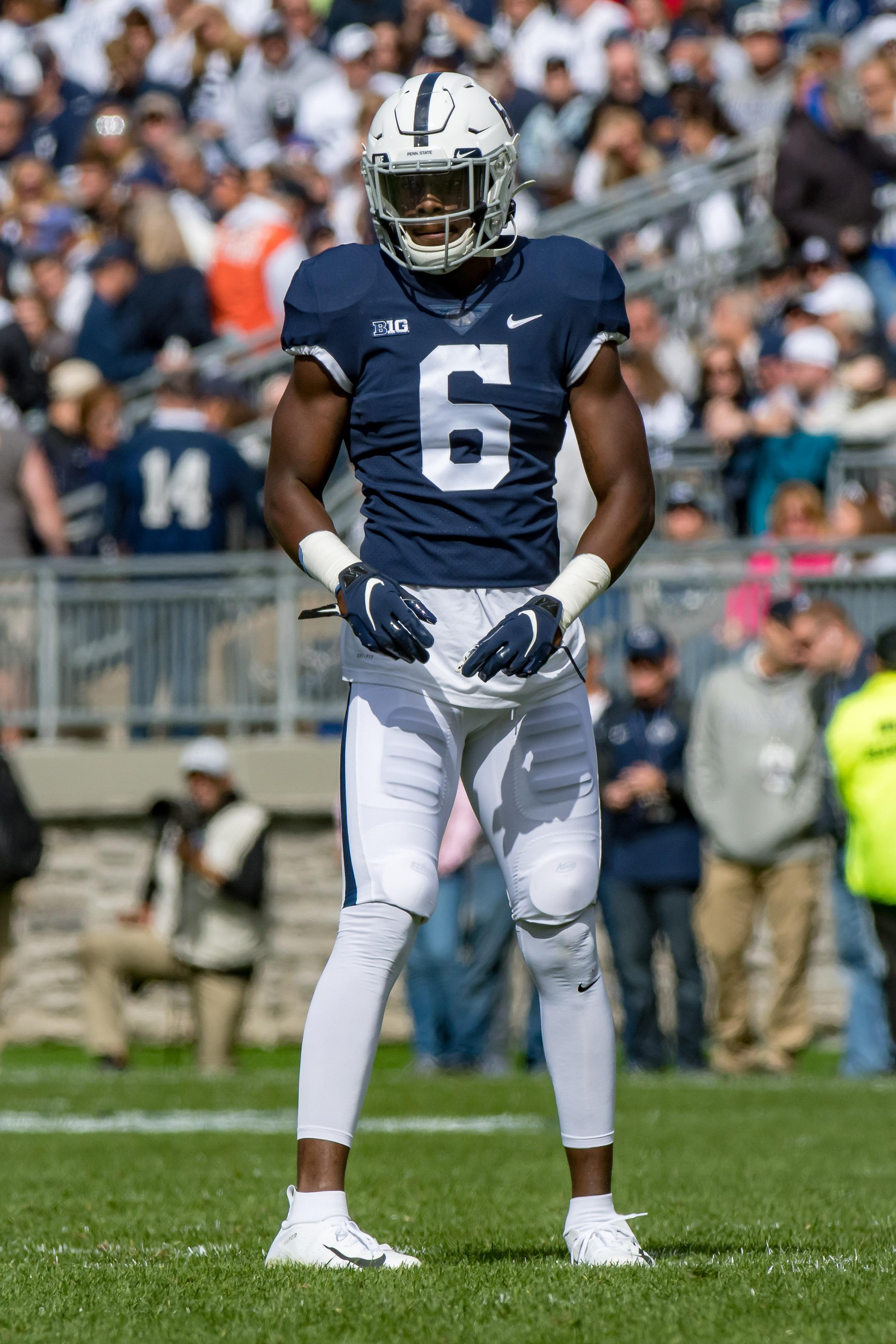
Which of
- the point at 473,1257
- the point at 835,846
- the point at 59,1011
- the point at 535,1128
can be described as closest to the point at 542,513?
the point at 473,1257

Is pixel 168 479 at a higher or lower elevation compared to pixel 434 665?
higher

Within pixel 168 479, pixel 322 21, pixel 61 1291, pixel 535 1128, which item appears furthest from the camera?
pixel 322 21

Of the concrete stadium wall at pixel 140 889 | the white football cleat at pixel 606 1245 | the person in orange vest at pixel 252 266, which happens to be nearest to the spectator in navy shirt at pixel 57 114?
the person in orange vest at pixel 252 266

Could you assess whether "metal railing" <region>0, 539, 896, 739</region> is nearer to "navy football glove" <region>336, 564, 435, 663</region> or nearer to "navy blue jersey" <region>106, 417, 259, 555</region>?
"navy blue jersey" <region>106, 417, 259, 555</region>

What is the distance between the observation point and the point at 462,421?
15.1 ft

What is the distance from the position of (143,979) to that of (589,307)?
8.06m

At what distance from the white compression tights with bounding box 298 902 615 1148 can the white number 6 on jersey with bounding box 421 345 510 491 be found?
847 millimetres

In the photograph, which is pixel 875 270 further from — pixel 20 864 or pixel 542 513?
pixel 542 513

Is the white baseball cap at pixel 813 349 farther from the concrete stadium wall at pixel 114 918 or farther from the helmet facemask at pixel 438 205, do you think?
the helmet facemask at pixel 438 205

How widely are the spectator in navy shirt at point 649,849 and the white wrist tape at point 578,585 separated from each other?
639 cm

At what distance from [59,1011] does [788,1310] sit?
407 inches

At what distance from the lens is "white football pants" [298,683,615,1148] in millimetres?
4488

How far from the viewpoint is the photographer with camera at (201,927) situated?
11.8 metres

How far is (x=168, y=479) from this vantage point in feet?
43.1
